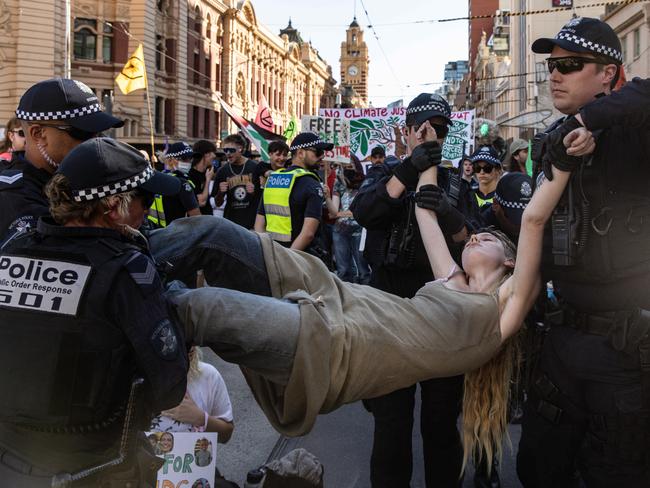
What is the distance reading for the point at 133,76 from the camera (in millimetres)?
21531

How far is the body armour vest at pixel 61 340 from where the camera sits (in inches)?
81.0

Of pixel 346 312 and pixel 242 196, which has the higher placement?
pixel 242 196

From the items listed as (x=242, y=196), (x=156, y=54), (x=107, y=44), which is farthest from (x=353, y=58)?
(x=242, y=196)

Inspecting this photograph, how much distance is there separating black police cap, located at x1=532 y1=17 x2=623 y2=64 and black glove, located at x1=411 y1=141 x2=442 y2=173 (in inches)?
30.5

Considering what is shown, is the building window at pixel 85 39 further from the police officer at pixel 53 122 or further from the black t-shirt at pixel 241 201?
the police officer at pixel 53 122

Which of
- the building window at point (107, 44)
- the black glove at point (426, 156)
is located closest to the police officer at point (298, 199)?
the black glove at point (426, 156)

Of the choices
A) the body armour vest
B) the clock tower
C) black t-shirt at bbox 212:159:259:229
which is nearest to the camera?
the body armour vest

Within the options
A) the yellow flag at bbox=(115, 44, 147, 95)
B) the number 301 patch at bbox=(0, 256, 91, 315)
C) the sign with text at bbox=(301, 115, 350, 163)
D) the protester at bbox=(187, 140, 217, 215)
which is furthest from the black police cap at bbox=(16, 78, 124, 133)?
the yellow flag at bbox=(115, 44, 147, 95)

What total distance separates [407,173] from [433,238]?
16.0 inches

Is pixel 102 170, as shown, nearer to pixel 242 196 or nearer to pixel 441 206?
pixel 441 206

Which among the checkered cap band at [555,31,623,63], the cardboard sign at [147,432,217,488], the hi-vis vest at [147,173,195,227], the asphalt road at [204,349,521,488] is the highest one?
the checkered cap band at [555,31,623,63]

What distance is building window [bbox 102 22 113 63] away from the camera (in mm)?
41000

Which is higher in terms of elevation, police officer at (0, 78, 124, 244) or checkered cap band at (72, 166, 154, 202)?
police officer at (0, 78, 124, 244)

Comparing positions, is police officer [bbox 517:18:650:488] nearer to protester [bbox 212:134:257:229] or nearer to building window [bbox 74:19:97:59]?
protester [bbox 212:134:257:229]
